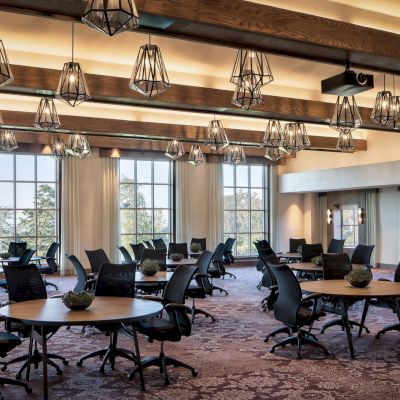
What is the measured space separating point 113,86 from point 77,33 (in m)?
1.28

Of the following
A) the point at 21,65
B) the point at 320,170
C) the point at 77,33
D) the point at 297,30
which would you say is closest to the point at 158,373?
the point at 297,30

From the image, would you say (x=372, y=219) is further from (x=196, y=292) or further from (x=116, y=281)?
(x=116, y=281)

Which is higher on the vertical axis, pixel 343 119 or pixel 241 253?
pixel 343 119

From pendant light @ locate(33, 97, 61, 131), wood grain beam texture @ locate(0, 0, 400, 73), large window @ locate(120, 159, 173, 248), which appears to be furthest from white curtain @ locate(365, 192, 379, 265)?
pendant light @ locate(33, 97, 61, 131)

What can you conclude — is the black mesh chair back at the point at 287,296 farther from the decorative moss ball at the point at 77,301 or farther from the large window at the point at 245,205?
the large window at the point at 245,205

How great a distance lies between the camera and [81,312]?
464 cm

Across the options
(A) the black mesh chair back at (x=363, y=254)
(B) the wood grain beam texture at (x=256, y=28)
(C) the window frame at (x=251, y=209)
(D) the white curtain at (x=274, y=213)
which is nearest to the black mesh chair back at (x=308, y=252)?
(A) the black mesh chair back at (x=363, y=254)

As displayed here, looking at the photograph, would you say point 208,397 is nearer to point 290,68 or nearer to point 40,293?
point 40,293

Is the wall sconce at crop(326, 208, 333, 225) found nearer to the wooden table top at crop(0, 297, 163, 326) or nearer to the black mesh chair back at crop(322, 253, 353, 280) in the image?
the black mesh chair back at crop(322, 253, 353, 280)

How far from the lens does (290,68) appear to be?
8695mm

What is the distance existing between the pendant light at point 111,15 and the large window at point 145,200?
1206cm

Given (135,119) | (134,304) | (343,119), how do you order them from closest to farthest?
1. (134,304)
2. (343,119)
3. (135,119)

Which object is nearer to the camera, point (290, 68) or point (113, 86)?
point (113, 86)

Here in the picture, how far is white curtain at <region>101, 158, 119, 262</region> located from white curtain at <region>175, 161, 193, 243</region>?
6.01ft
